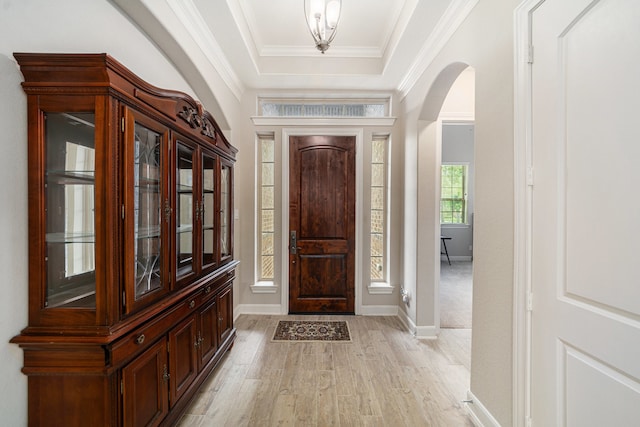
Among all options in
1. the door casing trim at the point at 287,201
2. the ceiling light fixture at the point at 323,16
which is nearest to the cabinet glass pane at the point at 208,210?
the ceiling light fixture at the point at 323,16

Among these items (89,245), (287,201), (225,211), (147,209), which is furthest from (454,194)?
(89,245)

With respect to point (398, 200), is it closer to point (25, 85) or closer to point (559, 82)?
point (559, 82)

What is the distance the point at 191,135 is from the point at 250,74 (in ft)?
5.72

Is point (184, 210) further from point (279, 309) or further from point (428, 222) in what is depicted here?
point (428, 222)

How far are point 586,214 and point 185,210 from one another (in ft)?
6.93

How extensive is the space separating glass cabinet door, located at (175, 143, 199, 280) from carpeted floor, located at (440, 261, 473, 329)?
298cm

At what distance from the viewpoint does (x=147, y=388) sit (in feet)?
4.55

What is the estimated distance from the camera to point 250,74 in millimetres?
3158

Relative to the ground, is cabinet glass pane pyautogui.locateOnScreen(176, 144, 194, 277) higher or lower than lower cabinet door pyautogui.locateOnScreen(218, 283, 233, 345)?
higher

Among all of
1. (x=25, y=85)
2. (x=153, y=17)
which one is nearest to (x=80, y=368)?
(x=25, y=85)

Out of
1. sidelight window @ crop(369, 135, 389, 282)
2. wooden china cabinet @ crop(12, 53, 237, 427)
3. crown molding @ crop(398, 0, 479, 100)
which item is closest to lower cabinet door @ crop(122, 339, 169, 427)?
wooden china cabinet @ crop(12, 53, 237, 427)

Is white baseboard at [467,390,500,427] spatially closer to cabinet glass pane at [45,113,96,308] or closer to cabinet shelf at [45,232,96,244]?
cabinet glass pane at [45,113,96,308]

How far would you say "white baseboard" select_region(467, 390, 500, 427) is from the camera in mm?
1619

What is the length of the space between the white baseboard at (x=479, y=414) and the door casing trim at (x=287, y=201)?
1.75 metres
